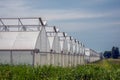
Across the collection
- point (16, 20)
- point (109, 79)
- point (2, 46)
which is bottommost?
point (109, 79)

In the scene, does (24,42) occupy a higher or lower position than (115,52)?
lower

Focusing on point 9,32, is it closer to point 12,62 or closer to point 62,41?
point 12,62

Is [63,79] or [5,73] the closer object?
[63,79]

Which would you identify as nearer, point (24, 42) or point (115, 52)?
point (24, 42)

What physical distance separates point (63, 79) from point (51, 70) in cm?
380

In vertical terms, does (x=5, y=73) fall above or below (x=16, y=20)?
below

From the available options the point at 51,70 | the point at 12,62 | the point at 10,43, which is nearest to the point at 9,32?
the point at 10,43

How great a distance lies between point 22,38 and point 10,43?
3.05ft

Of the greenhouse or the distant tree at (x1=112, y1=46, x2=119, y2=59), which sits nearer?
the greenhouse

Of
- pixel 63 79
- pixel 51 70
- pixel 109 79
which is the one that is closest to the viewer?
pixel 63 79

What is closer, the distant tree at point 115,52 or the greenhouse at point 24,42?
the greenhouse at point 24,42

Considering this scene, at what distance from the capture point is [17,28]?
31.0 metres

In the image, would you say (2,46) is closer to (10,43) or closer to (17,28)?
(10,43)

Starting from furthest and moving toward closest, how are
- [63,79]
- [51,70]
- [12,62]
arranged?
[12,62] → [51,70] → [63,79]
